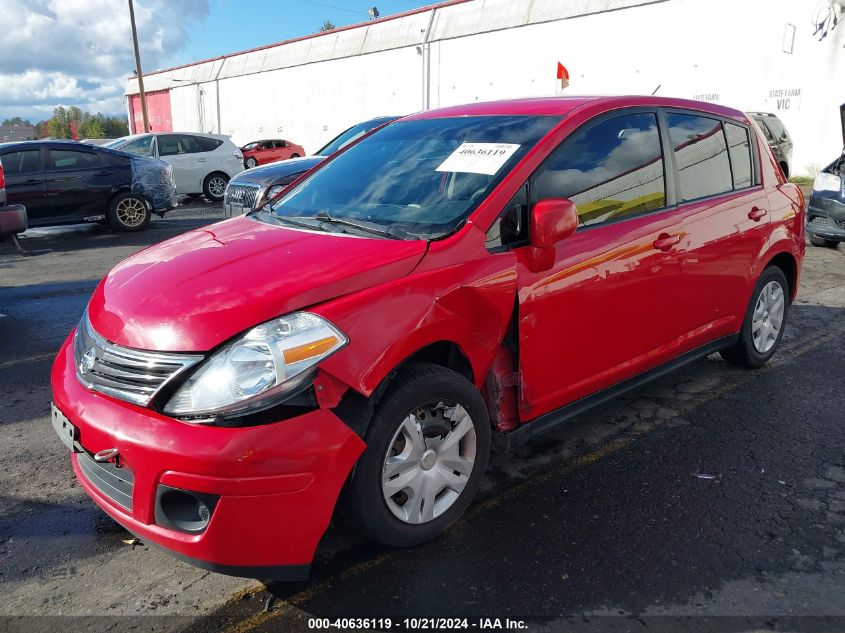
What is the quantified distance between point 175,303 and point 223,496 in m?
0.72

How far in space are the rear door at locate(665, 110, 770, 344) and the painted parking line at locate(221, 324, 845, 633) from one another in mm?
415

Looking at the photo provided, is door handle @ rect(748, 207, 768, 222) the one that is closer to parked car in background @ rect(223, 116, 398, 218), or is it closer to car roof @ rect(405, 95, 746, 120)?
car roof @ rect(405, 95, 746, 120)

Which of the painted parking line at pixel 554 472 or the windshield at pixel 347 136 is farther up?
the windshield at pixel 347 136

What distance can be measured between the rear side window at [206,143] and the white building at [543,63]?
8.06m

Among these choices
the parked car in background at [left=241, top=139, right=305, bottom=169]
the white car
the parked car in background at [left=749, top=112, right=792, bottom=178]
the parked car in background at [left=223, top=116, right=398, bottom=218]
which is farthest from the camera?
the parked car in background at [left=241, top=139, right=305, bottom=169]

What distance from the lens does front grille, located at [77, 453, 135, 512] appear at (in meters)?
2.39

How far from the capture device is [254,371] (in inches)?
91.4

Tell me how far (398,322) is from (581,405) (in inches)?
51.1

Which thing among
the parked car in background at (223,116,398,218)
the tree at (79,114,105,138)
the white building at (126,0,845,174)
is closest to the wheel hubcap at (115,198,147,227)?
the parked car in background at (223,116,398,218)

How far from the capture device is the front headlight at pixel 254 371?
89.9 inches

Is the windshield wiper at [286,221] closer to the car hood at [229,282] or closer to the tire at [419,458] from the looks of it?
the car hood at [229,282]

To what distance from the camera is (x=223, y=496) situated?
2.22m

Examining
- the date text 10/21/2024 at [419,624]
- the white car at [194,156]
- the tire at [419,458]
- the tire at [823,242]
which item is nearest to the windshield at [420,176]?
the tire at [419,458]

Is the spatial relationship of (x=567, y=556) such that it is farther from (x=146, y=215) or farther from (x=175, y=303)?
(x=146, y=215)
